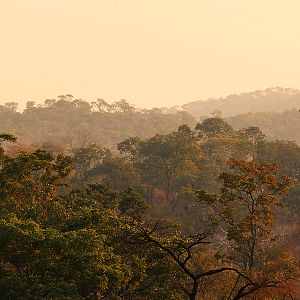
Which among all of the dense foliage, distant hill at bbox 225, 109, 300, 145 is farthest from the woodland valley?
distant hill at bbox 225, 109, 300, 145

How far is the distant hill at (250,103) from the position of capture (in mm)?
155250

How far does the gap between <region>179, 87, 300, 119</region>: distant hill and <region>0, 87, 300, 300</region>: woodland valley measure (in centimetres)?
6071

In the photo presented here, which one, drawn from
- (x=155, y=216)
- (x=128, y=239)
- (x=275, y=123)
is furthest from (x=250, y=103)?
(x=128, y=239)

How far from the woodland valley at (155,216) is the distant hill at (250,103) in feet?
199

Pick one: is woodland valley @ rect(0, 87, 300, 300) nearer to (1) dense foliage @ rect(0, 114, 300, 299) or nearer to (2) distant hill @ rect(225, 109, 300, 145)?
(1) dense foliage @ rect(0, 114, 300, 299)

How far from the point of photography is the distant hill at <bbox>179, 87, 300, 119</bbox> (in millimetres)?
155250

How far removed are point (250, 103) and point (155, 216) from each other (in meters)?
139

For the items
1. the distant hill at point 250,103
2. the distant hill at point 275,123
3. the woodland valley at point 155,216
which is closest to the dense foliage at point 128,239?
the woodland valley at point 155,216

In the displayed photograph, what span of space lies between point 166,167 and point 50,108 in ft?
208

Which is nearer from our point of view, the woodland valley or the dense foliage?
the dense foliage

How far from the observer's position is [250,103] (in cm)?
17588

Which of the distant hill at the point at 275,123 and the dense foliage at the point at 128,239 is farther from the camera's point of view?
the distant hill at the point at 275,123

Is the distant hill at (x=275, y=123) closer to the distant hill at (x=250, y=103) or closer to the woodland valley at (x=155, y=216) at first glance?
the woodland valley at (x=155, y=216)

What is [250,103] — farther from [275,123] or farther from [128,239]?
[128,239]
